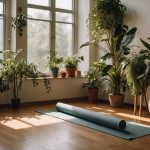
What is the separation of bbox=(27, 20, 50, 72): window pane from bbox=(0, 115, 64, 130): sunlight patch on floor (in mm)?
2068

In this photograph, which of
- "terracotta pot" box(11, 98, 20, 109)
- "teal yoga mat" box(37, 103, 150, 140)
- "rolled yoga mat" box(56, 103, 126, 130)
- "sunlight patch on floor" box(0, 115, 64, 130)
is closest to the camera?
"teal yoga mat" box(37, 103, 150, 140)

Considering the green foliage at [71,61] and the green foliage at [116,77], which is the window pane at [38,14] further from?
the green foliage at [116,77]

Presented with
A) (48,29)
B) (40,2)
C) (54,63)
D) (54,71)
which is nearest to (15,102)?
(54,71)

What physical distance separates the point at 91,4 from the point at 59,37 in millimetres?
1094

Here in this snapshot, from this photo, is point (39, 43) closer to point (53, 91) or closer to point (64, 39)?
point (64, 39)

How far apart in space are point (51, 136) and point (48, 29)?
362 centimetres

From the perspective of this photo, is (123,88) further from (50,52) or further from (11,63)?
(11,63)

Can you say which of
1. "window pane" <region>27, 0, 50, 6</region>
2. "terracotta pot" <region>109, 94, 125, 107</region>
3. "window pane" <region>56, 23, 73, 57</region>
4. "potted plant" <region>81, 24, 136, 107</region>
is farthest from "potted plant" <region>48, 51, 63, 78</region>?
"terracotta pot" <region>109, 94, 125, 107</region>

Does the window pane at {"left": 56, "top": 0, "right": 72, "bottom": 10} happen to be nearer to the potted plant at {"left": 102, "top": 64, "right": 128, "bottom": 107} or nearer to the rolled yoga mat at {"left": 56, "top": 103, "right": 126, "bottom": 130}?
the potted plant at {"left": 102, "top": 64, "right": 128, "bottom": 107}

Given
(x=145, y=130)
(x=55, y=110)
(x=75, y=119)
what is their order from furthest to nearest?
(x=55, y=110) < (x=75, y=119) < (x=145, y=130)

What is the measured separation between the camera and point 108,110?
557 cm

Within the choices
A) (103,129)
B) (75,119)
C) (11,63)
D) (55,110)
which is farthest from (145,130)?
(11,63)

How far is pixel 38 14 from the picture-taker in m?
6.57

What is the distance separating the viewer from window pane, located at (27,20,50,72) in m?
6.46
